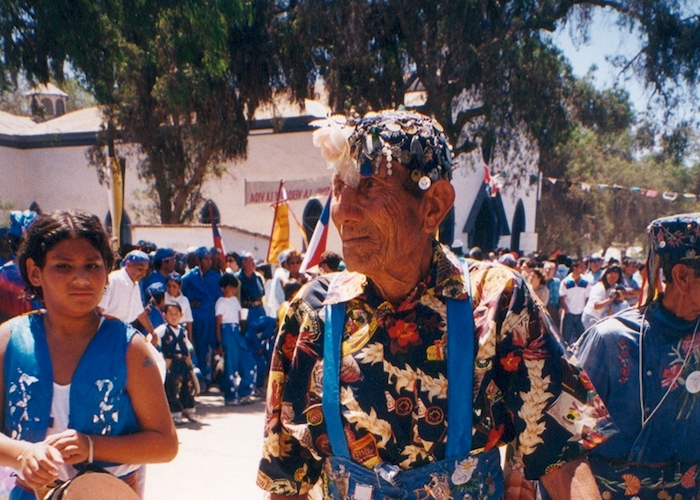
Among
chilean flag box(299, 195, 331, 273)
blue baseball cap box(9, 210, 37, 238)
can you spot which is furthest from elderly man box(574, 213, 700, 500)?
chilean flag box(299, 195, 331, 273)

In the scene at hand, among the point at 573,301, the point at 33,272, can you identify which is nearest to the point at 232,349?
the point at 573,301

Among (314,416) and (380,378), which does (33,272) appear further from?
(380,378)

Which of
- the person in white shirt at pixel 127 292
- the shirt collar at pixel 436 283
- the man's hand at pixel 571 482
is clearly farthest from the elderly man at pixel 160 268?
the man's hand at pixel 571 482

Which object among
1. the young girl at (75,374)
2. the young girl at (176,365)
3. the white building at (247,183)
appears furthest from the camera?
the white building at (247,183)

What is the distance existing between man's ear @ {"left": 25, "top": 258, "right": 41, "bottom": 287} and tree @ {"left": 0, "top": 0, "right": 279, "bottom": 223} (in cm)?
803

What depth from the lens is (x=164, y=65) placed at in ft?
59.0

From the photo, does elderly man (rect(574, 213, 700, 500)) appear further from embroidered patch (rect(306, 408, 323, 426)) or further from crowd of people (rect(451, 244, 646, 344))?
crowd of people (rect(451, 244, 646, 344))

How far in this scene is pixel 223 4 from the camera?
1170cm

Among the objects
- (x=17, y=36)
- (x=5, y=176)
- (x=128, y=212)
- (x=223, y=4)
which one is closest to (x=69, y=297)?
(x=17, y=36)

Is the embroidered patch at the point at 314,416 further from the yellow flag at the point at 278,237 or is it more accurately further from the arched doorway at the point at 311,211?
the arched doorway at the point at 311,211

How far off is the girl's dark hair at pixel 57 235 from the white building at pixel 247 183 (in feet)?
64.9

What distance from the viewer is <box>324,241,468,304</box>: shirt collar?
2.03 meters

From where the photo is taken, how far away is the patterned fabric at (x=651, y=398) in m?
2.88

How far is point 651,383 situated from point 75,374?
1997mm
